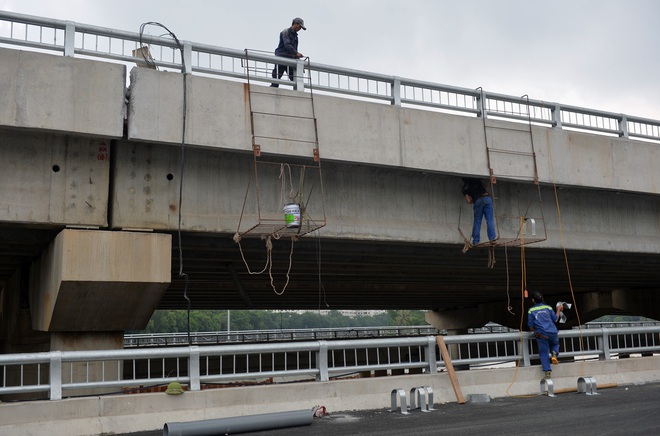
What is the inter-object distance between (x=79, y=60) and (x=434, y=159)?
7005 millimetres

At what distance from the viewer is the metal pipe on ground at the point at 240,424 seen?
26.7 feet

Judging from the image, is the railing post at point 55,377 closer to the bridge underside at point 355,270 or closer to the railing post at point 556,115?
the bridge underside at point 355,270

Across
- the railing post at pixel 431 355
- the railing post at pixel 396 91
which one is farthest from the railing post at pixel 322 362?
the railing post at pixel 396 91

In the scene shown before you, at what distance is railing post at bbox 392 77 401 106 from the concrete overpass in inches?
9.2

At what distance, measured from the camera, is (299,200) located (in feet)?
43.1

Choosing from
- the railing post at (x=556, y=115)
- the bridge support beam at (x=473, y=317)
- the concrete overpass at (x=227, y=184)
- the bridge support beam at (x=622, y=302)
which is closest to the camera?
the concrete overpass at (x=227, y=184)

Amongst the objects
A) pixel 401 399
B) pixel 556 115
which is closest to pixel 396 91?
pixel 556 115

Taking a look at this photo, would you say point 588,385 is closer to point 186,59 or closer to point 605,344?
point 605,344

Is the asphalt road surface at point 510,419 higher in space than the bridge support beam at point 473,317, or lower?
lower

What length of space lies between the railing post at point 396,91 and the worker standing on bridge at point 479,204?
252 cm

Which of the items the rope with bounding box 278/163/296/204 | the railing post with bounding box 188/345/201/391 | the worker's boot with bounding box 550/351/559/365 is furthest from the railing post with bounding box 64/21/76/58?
the worker's boot with bounding box 550/351/559/365

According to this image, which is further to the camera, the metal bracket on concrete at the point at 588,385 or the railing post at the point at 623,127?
the railing post at the point at 623,127

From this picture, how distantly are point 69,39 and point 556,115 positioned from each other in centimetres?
1084

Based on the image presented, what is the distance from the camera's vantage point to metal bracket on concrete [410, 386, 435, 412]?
A: 1029 centimetres
